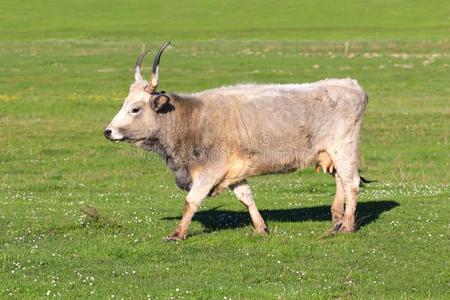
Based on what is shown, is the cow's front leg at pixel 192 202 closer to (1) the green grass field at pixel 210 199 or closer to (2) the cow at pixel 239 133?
(2) the cow at pixel 239 133

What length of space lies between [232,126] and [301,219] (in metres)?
2.85

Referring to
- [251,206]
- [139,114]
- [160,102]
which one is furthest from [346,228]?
[139,114]

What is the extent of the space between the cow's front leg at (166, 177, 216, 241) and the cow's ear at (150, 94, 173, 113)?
1.28 meters

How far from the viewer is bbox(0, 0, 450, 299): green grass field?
1188cm

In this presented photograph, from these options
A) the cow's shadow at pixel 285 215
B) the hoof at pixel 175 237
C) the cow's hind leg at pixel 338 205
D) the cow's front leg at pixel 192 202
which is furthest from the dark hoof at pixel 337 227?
the hoof at pixel 175 237

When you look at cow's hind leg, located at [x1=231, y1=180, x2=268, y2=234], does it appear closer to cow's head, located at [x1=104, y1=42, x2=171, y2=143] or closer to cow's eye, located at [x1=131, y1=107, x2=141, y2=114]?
cow's head, located at [x1=104, y1=42, x2=171, y2=143]

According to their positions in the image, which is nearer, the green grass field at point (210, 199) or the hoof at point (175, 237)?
the green grass field at point (210, 199)

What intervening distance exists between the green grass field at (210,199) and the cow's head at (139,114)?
63.9 inches

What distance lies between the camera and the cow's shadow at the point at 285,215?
16125 millimetres

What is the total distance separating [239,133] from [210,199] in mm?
5988

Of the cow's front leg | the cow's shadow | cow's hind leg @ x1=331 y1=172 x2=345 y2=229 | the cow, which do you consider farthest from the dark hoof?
the cow's front leg

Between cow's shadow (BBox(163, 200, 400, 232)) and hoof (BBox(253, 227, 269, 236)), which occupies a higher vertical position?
hoof (BBox(253, 227, 269, 236))

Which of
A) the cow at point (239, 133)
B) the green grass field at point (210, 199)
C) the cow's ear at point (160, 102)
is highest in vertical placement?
the cow's ear at point (160, 102)

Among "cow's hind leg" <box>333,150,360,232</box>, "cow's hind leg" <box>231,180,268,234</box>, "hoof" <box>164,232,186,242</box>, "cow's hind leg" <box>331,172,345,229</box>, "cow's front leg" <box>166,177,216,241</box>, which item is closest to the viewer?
"hoof" <box>164,232,186,242</box>
